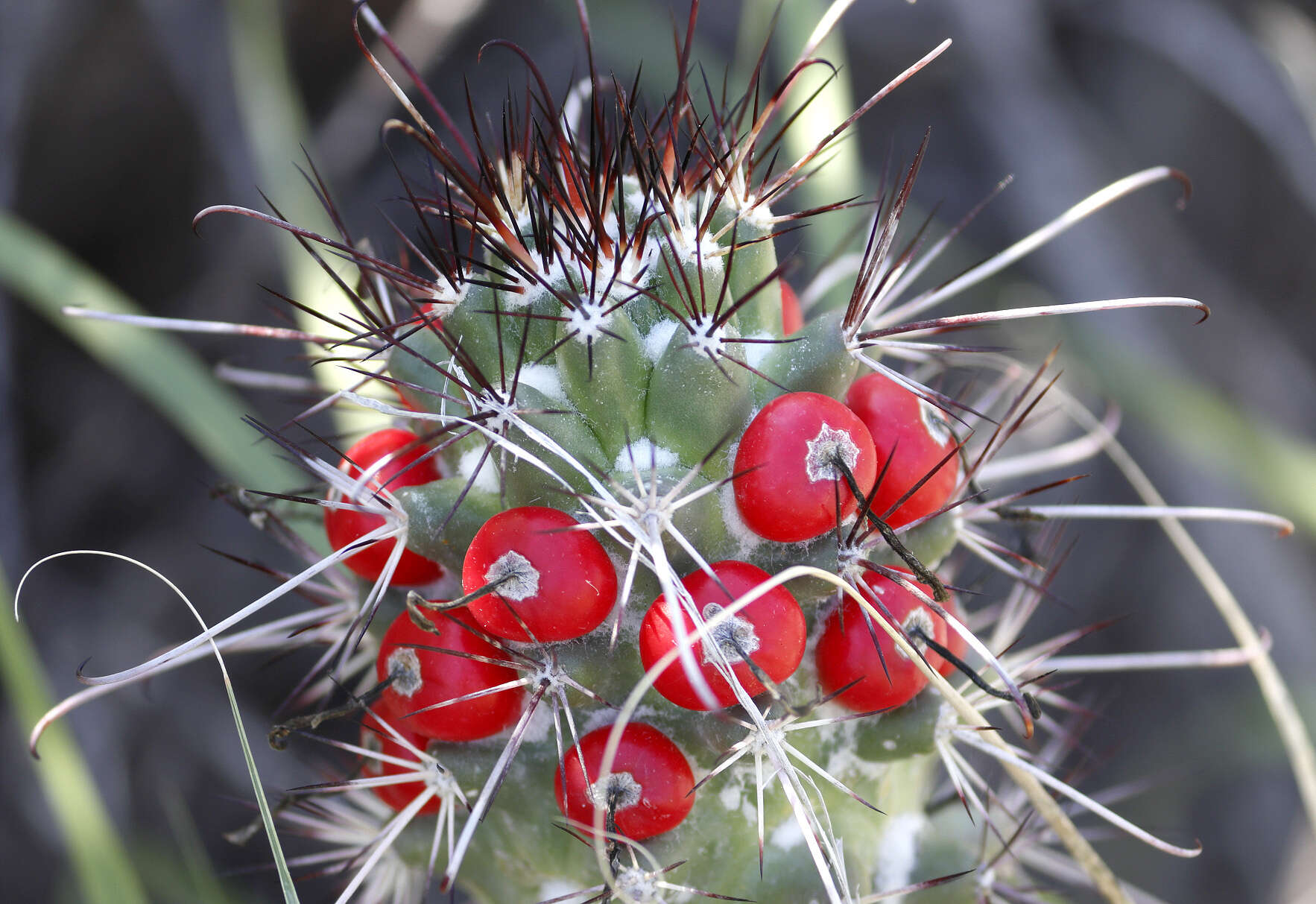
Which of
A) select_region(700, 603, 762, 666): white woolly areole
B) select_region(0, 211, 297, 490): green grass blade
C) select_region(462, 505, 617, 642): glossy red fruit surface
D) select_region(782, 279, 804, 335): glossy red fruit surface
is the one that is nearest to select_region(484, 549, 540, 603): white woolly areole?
select_region(462, 505, 617, 642): glossy red fruit surface

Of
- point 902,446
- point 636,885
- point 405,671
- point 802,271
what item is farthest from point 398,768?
point 802,271

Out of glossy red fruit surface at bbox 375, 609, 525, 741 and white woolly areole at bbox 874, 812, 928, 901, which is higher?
glossy red fruit surface at bbox 375, 609, 525, 741

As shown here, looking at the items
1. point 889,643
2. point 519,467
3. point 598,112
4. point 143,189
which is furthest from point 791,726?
point 143,189

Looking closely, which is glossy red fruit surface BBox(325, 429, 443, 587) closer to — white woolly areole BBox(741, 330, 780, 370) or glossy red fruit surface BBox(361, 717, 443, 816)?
glossy red fruit surface BBox(361, 717, 443, 816)

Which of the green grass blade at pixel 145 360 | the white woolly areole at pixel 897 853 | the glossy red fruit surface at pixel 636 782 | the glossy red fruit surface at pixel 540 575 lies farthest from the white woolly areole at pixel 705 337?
the green grass blade at pixel 145 360

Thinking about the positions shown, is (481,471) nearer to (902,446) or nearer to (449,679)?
(449,679)
